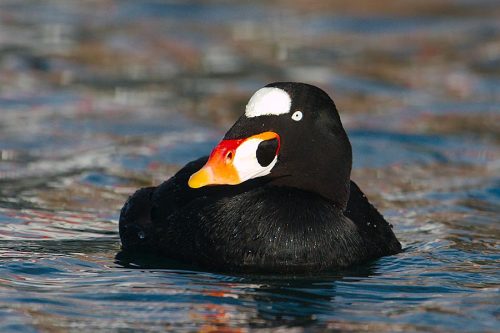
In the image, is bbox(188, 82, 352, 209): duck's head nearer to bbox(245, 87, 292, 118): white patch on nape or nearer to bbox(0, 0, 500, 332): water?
bbox(245, 87, 292, 118): white patch on nape

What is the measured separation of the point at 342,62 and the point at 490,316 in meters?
8.85

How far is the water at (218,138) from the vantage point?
5.95m

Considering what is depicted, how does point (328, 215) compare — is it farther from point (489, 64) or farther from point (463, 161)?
point (489, 64)

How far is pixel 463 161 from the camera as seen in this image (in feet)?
34.3

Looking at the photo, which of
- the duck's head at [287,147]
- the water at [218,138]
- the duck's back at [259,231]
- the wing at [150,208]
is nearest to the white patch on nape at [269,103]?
the duck's head at [287,147]

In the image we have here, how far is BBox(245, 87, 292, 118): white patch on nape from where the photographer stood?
20.7ft

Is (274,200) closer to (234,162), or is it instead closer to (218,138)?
(234,162)

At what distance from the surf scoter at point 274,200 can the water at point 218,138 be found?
0.44 ft

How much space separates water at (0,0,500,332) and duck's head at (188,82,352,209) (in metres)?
0.54

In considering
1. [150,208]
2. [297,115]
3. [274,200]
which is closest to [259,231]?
[274,200]

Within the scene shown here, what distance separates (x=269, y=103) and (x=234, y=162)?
38 cm

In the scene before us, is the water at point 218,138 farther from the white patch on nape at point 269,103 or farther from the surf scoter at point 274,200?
the white patch on nape at point 269,103

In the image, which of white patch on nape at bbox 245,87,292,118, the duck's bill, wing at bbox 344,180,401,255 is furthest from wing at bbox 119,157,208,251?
wing at bbox 344,180,401,255

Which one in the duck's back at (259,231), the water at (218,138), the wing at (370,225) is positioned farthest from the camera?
the wing at (370,225)
